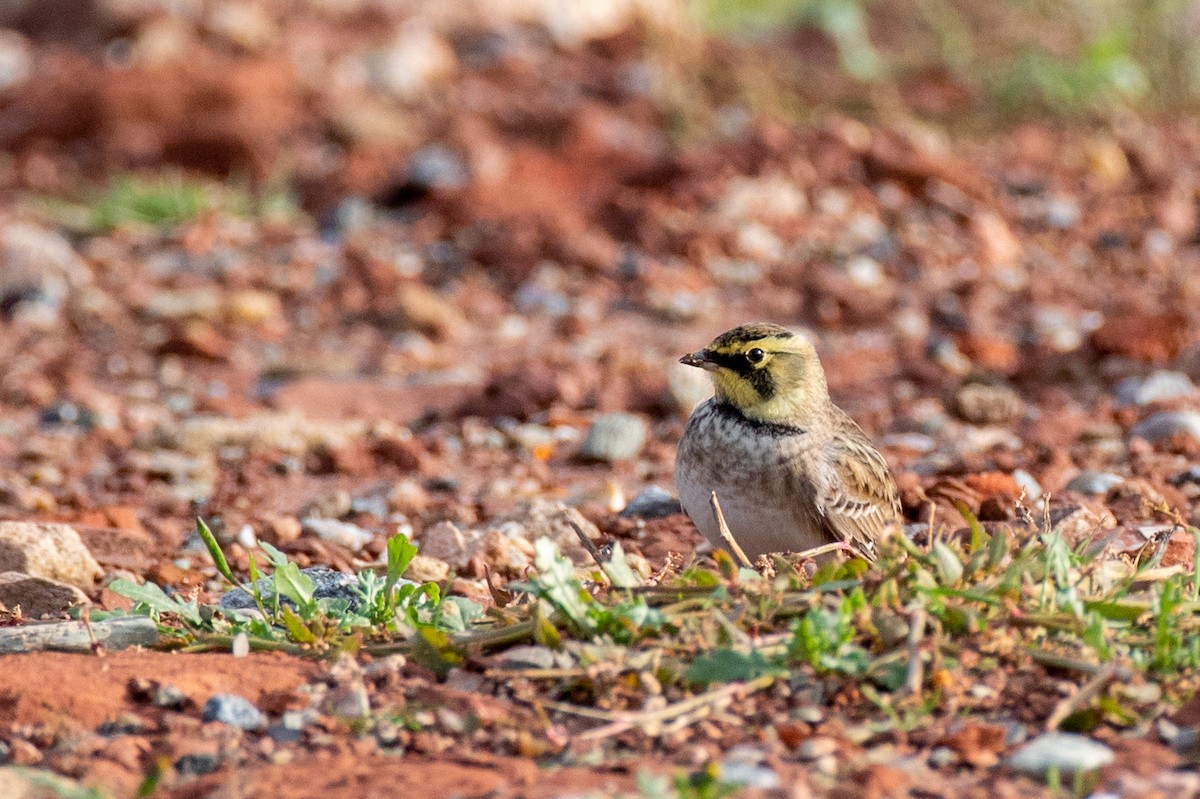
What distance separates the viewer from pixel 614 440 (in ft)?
22.4

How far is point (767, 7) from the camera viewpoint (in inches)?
589

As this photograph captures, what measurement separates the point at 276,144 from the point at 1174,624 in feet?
28.6

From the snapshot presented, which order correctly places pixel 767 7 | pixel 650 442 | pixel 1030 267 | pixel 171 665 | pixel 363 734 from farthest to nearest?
pixel 767 7, pixel 1030 267, pixel 650 442, pixel 171 665, pixel 363 734

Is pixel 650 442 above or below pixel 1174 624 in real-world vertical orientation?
below

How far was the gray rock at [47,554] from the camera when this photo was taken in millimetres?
4859

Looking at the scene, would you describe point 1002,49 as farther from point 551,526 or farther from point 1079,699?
point 1079,699

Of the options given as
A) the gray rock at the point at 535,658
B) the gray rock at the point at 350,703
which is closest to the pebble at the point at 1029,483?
the gray rock at the point at 535,658

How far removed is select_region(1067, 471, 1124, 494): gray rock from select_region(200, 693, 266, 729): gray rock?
125 inches

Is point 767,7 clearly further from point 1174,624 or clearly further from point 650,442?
point 1174,624

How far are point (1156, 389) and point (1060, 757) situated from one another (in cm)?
443

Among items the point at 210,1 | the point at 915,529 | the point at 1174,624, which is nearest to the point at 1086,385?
the point at 915,529

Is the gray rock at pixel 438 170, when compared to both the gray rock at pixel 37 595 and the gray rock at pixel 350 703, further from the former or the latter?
the gray rock at pixel 350 703

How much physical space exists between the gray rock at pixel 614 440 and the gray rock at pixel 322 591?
2.52m

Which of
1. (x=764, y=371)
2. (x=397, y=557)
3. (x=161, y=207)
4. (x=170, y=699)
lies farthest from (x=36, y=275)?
(x=170, y=699)
